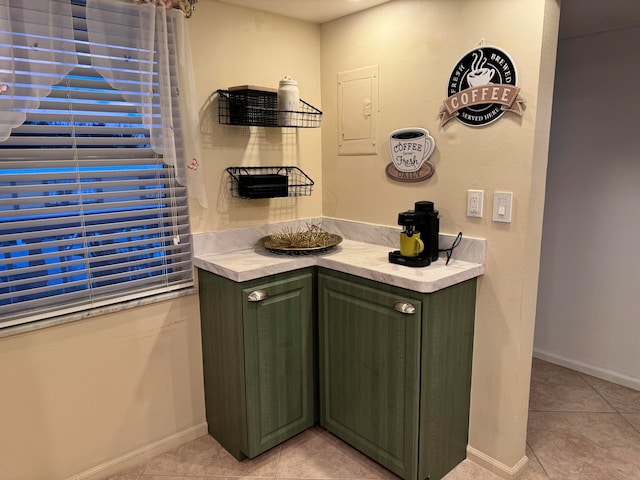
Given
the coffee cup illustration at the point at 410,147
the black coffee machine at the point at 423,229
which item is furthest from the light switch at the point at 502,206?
the coffee cup illustration at the point at 410,147

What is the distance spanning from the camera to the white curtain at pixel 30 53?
1675mm

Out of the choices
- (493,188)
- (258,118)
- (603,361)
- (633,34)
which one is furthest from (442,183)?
(603,361)

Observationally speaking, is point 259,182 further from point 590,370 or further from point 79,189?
point 590,370

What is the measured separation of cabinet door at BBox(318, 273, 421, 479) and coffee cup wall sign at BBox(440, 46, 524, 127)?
0.88 metres

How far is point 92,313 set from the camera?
2043 mm

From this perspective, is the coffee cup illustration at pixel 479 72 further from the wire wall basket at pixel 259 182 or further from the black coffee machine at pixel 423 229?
the wire wall basket at pixel 259 182

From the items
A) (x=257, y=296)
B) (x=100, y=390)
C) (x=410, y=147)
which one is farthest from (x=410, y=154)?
(x=100, y=390)

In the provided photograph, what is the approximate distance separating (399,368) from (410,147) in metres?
1.09

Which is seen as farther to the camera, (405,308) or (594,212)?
(594,212)

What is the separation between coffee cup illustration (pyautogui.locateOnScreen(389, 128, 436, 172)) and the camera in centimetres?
227

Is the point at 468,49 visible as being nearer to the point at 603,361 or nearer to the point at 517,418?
the point at 517,418

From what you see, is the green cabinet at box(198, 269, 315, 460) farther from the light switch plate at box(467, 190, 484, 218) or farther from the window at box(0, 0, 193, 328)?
the light switch plate at box(467, 190, 484, 218)

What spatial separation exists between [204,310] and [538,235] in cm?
164

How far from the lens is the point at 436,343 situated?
197 centimetres
